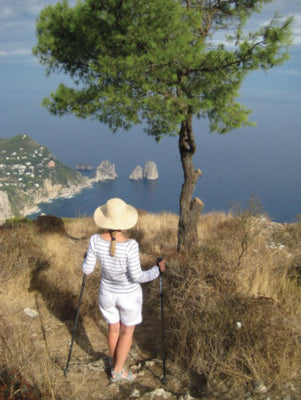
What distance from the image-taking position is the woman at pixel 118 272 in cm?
351

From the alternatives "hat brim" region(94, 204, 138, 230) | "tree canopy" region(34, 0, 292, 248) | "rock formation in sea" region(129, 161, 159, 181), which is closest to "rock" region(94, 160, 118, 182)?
"rock formation in sea" region(129, 161, 159, 181)

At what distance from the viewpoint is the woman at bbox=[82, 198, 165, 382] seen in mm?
3508

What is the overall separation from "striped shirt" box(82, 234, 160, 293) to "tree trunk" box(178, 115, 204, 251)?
4.39 metres

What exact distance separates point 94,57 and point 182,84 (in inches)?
95.5

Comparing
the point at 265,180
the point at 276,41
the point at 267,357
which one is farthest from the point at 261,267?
the point at 265,180

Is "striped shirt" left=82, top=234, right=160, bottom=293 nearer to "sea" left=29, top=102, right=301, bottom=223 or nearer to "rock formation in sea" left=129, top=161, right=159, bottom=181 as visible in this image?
"sea" left=29, top=102, right=301, bottom=223

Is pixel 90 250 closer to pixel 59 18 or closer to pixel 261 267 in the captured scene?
pixel 261 267

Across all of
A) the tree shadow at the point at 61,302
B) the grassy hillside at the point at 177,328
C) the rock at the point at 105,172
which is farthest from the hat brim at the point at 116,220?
the rock at the point at 105,172

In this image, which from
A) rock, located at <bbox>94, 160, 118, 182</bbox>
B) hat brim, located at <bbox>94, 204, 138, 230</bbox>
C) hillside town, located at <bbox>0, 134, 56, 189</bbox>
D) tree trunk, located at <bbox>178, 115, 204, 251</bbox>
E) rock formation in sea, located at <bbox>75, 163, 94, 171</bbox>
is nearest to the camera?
hat brim, located at <bbox>94, 204, 138, 230</bbox>

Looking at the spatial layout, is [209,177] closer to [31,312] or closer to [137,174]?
[137,174]

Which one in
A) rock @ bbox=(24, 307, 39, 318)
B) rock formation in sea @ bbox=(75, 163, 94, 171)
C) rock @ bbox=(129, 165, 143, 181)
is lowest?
rock formation in sea @ bbox=(75, 163, 94, 171)

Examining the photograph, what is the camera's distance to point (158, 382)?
3.96 metres

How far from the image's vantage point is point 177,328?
4.64m

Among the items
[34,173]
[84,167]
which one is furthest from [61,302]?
[84,167]
